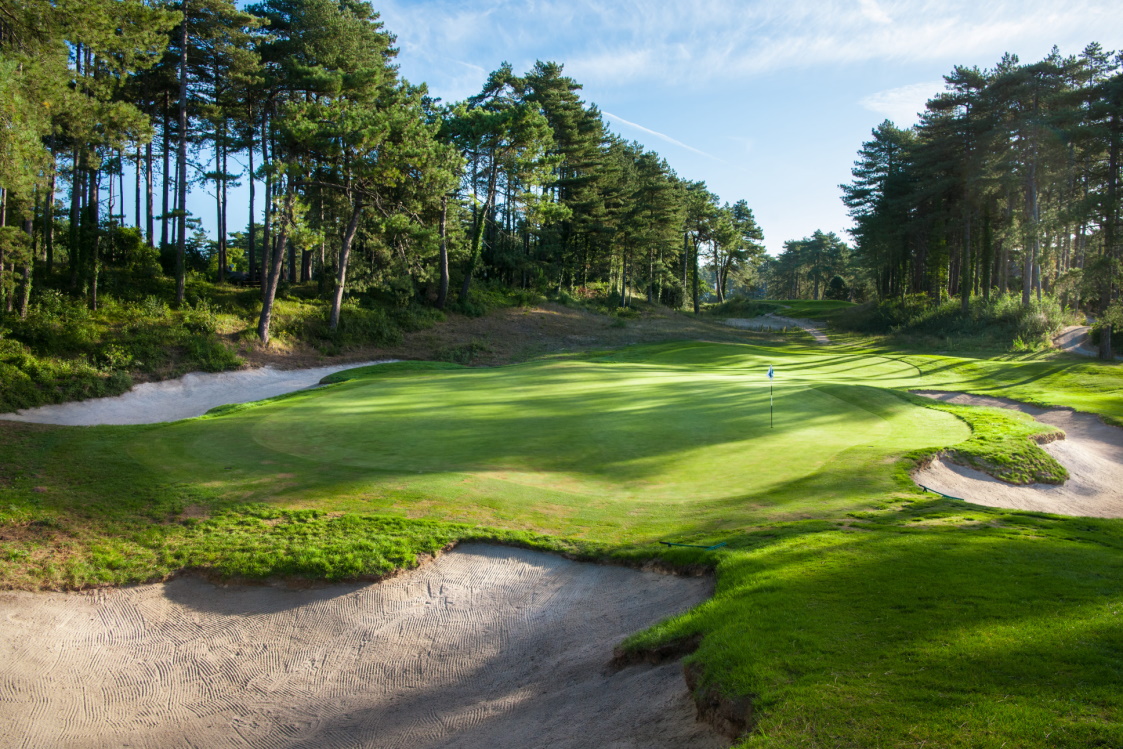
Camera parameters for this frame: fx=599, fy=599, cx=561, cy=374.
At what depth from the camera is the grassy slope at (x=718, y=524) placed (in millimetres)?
3648

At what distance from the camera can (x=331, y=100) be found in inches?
1224

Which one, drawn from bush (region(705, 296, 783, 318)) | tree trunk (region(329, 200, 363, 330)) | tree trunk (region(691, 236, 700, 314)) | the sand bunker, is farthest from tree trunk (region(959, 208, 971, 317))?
the sand bunker

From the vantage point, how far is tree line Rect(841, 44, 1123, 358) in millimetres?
28688

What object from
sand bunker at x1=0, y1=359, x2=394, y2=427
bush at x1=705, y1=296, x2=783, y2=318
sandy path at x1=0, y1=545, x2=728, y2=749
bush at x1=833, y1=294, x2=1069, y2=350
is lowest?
sandy path at x1=0, y1=545, x2=728, y2=749

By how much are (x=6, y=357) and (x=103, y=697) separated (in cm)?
1958

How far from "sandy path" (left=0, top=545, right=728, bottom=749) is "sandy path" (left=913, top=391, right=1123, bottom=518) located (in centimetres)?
680

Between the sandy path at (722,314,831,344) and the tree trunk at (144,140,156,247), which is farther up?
the tree trunk at (144,140,156,247)

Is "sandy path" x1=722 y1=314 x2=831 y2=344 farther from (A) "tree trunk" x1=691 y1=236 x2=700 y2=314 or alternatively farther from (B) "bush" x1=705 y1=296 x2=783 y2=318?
(A) "tree trunk" x1=691 y1=236 x2=700 y2=314

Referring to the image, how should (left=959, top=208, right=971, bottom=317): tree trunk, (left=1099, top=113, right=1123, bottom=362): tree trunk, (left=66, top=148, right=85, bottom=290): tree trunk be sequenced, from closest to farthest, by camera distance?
(left=66, top=148, right=85, bottom=290): tree trunk → (left=1099, top=113, right=1123, bottom=362): tree trunk → (left=959, top=208, right=971, bottom=317): tree trunk

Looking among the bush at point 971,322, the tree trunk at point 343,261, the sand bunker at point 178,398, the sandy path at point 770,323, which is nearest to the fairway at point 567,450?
the sand bunker at point 178,398

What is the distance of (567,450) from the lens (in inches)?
461

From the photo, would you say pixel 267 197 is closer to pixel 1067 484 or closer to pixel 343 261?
pixel 343 261

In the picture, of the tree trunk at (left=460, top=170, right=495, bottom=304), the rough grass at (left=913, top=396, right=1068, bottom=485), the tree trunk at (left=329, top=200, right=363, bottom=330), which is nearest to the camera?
the rough grass at (left=913, top=396, right=1068, bottom=485)

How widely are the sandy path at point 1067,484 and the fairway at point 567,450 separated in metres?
1.03
